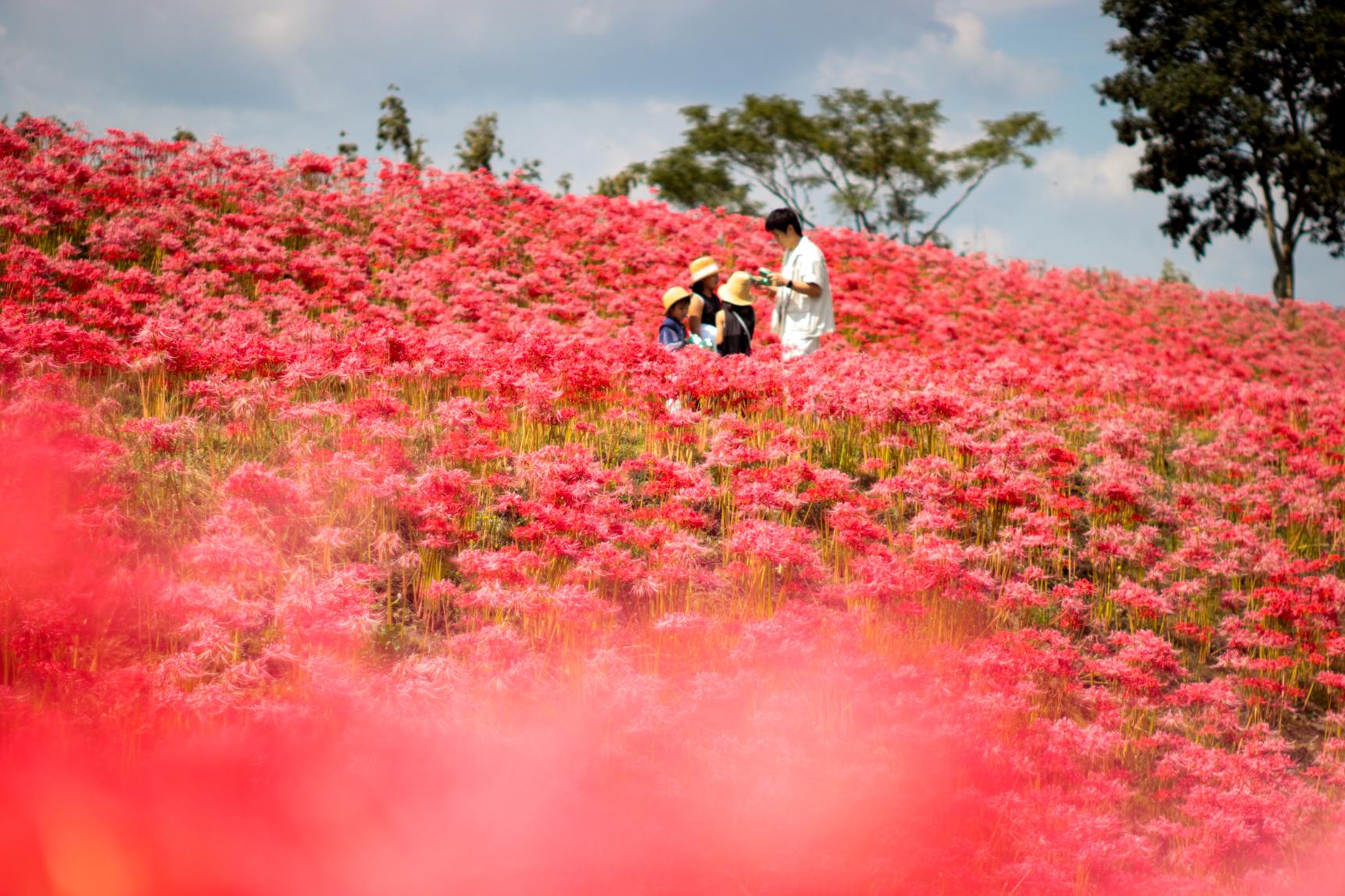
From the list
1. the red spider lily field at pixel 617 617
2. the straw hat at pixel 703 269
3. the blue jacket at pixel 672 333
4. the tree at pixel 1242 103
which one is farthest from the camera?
the tree at pixel 1242 103

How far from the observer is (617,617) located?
17.5ft

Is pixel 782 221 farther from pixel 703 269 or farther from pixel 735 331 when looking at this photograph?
pixel 735 331

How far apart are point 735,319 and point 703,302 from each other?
304 millimetres

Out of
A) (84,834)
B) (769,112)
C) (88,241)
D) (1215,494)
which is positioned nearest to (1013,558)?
(1215,494)

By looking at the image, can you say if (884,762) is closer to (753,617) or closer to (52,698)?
(753,617)

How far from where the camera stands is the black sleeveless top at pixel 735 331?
28.1 feet

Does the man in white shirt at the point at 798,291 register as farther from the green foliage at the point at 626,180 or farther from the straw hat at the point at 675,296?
the green foliage at the point at 626,180

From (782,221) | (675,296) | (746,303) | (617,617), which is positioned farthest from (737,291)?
(617,617)

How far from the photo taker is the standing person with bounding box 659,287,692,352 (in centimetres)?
845

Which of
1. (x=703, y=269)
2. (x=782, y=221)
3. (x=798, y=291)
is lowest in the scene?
(x=798, y=291)

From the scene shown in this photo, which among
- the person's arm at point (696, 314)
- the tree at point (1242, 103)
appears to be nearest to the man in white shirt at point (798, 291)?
the person's arm at point (696, 314)

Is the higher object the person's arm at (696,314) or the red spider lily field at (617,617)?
the person's arm at (696,314)

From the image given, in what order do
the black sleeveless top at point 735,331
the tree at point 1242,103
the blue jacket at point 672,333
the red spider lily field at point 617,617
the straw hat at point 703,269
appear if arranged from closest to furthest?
the red spider lily field at point 617,617, the straw hat at point 703,269, the blue jacket at point 672,333, the black sleeveless top at point 735,331, the tree at point 1242,103

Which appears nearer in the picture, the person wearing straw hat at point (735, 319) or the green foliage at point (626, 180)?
the person wearing straw hat at point (735, 319)
